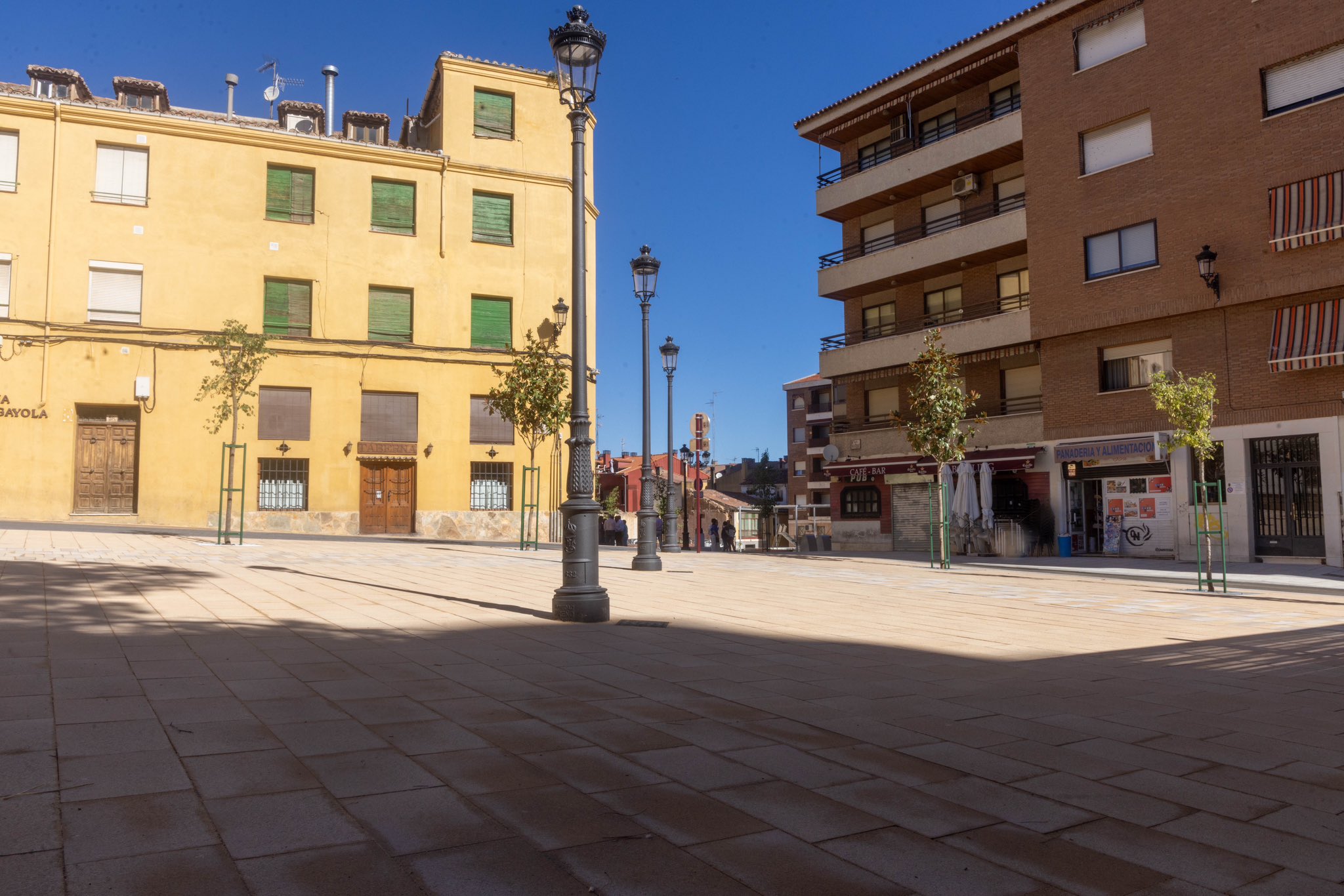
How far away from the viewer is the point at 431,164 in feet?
98.1

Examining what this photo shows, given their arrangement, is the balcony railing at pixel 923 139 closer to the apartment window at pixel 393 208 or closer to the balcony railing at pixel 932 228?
the balcony railing at pixel 932 228

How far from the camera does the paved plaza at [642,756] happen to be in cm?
Answer: 275

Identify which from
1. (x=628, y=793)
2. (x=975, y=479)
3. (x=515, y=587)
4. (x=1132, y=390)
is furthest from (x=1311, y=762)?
(x=975, y=479)

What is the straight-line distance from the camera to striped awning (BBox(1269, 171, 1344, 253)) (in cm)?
1955

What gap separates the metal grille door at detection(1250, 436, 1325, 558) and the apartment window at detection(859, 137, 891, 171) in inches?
A: 592

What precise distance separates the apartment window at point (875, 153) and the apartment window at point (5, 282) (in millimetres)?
25759

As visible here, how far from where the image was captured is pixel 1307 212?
20016mm

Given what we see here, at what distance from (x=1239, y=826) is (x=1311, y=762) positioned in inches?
49.9

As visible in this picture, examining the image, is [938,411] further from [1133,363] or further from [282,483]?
Answer: [282,483]

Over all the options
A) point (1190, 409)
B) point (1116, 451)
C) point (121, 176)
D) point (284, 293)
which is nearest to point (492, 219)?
point (284, 293)

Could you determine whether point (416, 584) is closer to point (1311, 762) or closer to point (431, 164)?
point (1311, 762)

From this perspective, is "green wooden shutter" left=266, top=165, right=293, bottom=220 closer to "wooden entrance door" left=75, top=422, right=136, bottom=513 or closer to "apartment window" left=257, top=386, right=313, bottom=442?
"apartment window" left=257, top=386, right=313, bottom=442

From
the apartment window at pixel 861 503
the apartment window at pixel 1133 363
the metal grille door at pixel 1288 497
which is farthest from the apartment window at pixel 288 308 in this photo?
the metal grille door at pixel 1288 497

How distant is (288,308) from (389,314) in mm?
2956
